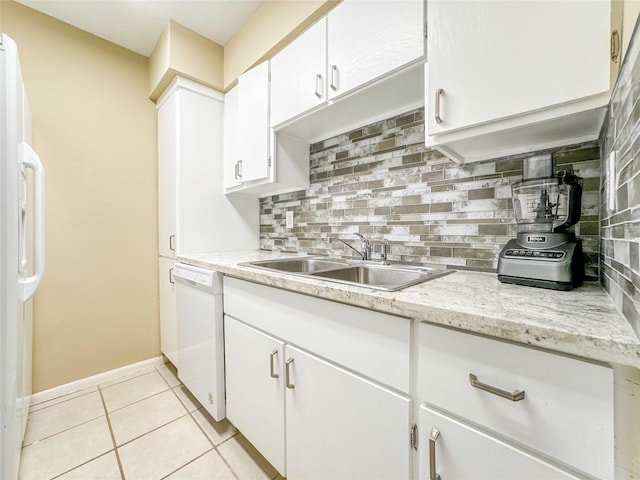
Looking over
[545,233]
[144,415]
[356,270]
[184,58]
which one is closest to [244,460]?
[144,415]

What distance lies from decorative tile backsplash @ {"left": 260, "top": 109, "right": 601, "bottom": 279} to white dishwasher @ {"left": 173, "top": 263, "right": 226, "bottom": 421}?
2.35ft

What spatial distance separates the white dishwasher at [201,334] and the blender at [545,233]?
1302 millimetres

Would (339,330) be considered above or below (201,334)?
above

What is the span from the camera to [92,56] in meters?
1.96

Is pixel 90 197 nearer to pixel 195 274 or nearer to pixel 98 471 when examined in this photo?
pixel 195 274

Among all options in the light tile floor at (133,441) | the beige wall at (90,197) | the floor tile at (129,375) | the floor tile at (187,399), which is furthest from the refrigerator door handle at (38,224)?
the floor tile at (129,375)

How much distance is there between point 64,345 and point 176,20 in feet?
7.66

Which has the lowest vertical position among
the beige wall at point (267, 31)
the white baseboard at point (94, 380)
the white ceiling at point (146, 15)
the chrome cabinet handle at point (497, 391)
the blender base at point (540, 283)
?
the white baseboard at point (94, 380)

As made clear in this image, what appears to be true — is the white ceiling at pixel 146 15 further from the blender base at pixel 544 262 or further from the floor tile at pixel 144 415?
the floor tile at pixel 144 415

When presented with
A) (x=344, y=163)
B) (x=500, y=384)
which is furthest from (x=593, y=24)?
(x=344, y=163)

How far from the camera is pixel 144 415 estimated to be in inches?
64.9

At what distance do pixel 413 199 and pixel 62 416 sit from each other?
2408 mm

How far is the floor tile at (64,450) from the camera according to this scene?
1.27m

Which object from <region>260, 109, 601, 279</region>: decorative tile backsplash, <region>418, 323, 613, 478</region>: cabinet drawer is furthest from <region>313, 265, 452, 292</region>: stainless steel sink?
<region>418, 323, 613, 478</region>: cabinet drawer
